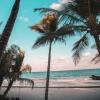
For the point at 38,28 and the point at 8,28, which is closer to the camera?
the point at 8,28

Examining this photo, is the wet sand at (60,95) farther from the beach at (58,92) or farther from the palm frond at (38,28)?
the palm frond at (38,28)

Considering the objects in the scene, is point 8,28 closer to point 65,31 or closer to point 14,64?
point 65,31

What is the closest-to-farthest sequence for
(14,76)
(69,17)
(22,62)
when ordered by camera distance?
1. (69,17)
2. (14,76)
3. (22,62)

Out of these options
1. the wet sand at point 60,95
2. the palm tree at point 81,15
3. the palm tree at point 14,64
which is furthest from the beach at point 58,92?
the palm tree at point 81,15

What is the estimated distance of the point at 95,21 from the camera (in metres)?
10.8

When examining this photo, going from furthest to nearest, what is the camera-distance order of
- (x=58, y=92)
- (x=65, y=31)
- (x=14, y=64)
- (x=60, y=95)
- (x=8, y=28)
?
(x=58, y=92) < (x=60, y=95) < (x=14, y=64) < (x=65, y=31) < (x=8, y=28)

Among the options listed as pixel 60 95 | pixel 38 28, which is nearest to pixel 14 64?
pixel 38 28

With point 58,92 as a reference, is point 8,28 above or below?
above

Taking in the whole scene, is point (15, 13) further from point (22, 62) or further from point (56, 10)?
point (22, 62)

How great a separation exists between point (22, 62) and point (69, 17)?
24.4ft

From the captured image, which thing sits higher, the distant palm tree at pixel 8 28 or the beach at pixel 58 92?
the distant palm tree at pixel 8 28

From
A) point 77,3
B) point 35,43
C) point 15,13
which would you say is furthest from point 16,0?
point 35,43

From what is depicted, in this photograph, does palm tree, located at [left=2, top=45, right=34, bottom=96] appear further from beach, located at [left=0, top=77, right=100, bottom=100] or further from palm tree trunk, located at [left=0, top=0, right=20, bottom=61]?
palm tree trunk, located at [left=0, top=0, right=20, bottom=61]

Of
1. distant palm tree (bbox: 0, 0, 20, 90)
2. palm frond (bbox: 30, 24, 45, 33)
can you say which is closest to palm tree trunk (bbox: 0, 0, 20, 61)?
distant palm tree (bbox: 0, 0, 20, 90)
